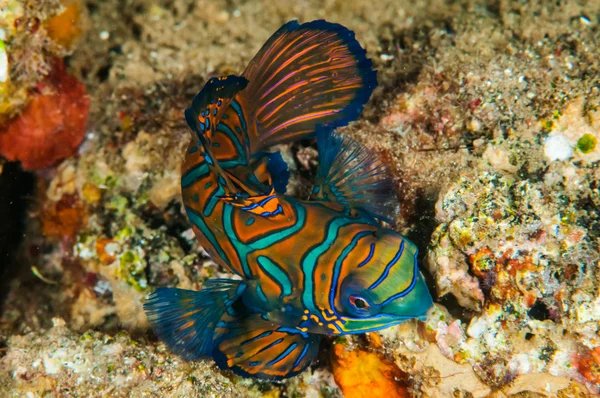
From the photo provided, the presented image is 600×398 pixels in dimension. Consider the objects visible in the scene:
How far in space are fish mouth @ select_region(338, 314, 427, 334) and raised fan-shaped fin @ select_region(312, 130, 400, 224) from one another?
87 centimetres

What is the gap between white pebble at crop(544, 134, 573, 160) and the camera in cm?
349

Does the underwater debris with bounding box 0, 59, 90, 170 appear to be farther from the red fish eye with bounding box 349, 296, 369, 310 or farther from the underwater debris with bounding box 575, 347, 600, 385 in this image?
the underwater debris with bounding box 575, 347, 600, 385

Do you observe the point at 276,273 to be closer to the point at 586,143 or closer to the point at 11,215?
the point at 586,143

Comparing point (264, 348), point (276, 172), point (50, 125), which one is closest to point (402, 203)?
point (276, 172)

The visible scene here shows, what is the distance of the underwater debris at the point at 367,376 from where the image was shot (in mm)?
3518

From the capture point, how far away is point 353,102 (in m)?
3.78

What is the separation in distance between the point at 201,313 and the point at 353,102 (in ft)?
6.94

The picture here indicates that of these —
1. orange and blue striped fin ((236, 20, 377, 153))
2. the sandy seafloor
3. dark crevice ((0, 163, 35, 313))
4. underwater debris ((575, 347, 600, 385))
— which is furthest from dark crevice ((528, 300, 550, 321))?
dark crevice ((0, 163, 35, 313))

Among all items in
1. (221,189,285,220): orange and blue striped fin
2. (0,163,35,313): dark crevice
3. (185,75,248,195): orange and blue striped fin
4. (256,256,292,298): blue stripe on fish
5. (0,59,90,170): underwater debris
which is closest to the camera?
(185,75,248,195): orange and blue striped fin

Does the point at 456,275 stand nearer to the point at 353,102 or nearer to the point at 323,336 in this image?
the point at 323,336

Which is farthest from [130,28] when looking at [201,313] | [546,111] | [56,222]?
[546,111]

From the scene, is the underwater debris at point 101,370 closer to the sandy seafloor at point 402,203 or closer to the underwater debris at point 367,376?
the sandy seafloor at point 402,203

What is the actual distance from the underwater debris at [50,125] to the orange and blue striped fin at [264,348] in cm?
332

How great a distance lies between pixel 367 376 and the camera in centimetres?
355
